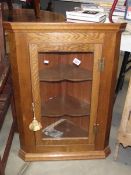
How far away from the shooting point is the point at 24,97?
146cm

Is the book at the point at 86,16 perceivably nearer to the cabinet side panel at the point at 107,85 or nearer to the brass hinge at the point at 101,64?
the cabinet side panel at the point at 107,85

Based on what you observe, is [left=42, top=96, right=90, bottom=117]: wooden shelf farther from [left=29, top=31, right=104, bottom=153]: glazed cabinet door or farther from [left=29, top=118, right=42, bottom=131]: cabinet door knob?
[left=29, top=118, right=42, bottom=131]: cabinet door knob

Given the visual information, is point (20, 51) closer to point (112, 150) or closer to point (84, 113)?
point (84, 113)

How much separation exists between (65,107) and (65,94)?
220mm

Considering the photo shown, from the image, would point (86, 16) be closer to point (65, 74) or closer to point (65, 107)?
point (65, 74)

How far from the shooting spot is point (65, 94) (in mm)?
1883

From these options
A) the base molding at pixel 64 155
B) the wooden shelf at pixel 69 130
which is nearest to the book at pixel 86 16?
the wooden shelf at pixel 69 130

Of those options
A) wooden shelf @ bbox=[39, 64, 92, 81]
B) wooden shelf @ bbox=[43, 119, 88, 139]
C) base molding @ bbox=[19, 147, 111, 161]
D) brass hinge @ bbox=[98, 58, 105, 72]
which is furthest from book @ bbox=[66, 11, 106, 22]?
base molding @ bbox=[19, 147, 111, 161]

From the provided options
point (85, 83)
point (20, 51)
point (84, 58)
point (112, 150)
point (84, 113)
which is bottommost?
point (112, 150)

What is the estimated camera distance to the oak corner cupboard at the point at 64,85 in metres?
1.28

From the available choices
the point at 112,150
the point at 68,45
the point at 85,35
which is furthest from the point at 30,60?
the point at 112,150

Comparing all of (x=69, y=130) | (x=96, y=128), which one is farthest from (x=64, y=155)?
(x=96, y=128)

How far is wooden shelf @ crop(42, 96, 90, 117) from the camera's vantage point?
1616mm

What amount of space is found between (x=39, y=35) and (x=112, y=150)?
1046mm
